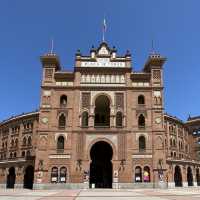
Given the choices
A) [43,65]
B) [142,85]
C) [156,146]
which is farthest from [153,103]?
[43,65]

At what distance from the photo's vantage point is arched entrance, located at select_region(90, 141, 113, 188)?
192 ft

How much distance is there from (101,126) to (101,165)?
930 centimetres

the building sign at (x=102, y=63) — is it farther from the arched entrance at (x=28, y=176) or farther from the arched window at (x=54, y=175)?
the arched entrance at (x=28, y=176)

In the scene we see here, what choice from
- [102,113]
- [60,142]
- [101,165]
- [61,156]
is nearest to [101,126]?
[60,142]

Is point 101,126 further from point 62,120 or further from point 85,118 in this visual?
point 62,120

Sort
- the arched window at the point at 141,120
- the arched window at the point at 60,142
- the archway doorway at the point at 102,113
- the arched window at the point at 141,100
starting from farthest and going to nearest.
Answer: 1. the archway doorway at the point at 102,113
2. the arched window at the point at 141,100
3. the arched window at the point at 141,120
4. the arched window at the point at 60,142

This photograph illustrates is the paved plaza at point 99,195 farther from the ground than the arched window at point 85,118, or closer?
closer

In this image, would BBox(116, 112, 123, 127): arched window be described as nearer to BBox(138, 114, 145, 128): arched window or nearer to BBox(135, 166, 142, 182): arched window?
BBox(138, 114, 145, 128): arched window

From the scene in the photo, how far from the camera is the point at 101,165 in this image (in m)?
59.2

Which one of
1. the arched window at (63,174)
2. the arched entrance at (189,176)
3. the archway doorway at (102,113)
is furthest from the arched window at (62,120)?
the arched entrance at (189,176)

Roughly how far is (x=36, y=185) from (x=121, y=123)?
17.6 metres

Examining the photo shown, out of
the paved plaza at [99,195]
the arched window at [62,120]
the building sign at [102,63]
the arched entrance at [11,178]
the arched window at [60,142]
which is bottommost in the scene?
the paved plaza at [99,195]

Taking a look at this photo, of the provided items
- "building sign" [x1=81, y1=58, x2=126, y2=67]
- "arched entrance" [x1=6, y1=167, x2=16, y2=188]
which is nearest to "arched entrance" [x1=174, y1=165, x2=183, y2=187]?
"building sign" [x1=81, y1=58, x2=126, y2=67]

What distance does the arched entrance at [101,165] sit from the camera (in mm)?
58409
